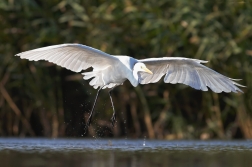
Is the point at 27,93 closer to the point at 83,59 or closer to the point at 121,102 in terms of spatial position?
the point at 121,102

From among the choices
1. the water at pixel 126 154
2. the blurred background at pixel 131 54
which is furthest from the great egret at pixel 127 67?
the blurred background at pixel 131 54

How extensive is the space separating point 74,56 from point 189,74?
1.35m

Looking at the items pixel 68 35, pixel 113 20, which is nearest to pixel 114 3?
pixel 113 20

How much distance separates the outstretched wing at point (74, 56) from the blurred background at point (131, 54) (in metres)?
1.89

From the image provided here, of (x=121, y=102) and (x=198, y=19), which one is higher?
(x=198, y=19)

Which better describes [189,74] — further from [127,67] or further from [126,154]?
[126,154]

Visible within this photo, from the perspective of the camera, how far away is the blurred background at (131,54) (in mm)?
8336

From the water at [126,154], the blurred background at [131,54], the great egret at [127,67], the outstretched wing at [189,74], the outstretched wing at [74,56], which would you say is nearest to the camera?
the water at [126,154]

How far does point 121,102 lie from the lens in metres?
8.71

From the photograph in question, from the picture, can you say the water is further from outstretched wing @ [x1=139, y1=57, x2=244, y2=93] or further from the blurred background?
the blurred background

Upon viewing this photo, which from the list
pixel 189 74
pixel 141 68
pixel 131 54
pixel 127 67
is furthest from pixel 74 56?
pixel 131 54

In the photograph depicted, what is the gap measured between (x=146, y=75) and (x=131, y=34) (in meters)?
1.69

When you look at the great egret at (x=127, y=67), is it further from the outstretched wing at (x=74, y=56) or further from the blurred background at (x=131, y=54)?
the blurred background at (x=131, y=54)

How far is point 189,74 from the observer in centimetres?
697
